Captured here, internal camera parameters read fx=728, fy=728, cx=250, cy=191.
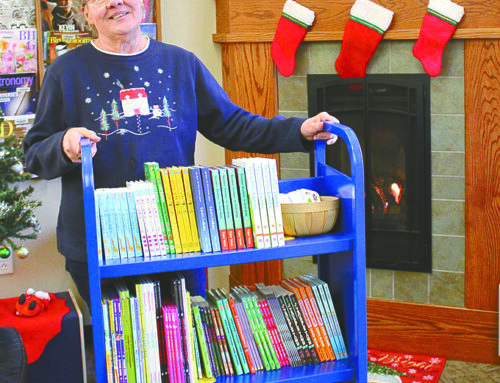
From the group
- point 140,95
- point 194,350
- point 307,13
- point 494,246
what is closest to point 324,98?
point 307,13

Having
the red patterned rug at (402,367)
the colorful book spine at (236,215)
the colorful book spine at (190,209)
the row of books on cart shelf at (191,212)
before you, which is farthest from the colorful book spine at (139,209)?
the red patterned rug at (402,367)

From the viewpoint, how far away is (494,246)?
311 cm

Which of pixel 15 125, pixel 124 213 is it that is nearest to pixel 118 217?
pixel 124 213

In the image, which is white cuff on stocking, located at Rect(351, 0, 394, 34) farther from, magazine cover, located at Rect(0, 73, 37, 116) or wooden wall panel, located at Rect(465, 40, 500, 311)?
magazine cover, located at Rect(0, 73, 37, 116)

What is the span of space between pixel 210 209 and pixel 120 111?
1.34 feet

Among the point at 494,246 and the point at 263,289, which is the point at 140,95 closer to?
the point at 263,289

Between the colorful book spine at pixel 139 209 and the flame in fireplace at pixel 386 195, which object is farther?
the flame in fireplace at pixel 386 195

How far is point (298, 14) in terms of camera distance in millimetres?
3275

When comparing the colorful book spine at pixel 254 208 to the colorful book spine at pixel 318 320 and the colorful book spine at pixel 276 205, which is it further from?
the colorful book spine at pixel 318 320

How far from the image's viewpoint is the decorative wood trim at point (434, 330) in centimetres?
317

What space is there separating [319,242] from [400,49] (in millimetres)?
1694

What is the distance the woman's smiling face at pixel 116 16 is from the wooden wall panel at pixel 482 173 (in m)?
1.66

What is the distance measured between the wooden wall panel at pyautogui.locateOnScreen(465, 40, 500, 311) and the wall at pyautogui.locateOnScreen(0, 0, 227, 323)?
4.03 feet

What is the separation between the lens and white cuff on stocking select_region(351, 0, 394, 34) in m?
3.12
